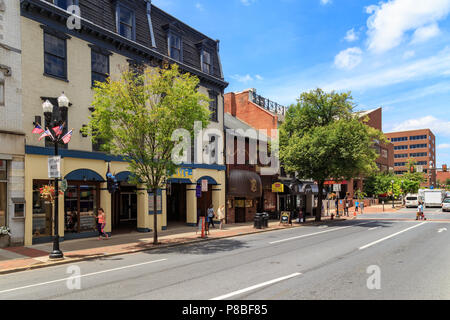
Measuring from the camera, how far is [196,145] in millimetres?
24422

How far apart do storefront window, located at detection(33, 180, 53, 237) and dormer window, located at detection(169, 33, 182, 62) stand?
12183 millimetres

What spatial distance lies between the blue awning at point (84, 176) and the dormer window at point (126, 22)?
8.60 m

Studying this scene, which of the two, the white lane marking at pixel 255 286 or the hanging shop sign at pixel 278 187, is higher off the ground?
the hanging shop sign at pixel 278 187

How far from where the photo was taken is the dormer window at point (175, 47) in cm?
2270

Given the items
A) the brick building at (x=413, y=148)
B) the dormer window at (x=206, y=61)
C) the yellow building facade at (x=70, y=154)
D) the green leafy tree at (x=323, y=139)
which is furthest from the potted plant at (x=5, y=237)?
the brick building at (x=413, y=148)

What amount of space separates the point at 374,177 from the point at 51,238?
60908mm

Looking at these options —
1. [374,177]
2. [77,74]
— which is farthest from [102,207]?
[374,177]

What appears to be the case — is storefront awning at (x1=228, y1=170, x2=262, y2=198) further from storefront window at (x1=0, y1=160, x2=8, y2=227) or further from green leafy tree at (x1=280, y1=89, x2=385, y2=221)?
storefront window at (x1=0, y1=160, x2=8, y2=227)

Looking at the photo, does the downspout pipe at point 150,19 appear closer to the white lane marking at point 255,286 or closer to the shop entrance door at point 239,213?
the shop entrance door at point 239,213

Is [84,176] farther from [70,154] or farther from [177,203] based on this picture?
[177,203]

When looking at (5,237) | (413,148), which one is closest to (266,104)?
(5,237)

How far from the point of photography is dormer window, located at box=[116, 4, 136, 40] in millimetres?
19406

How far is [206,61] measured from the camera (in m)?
25.9

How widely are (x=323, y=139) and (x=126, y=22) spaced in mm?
16734
